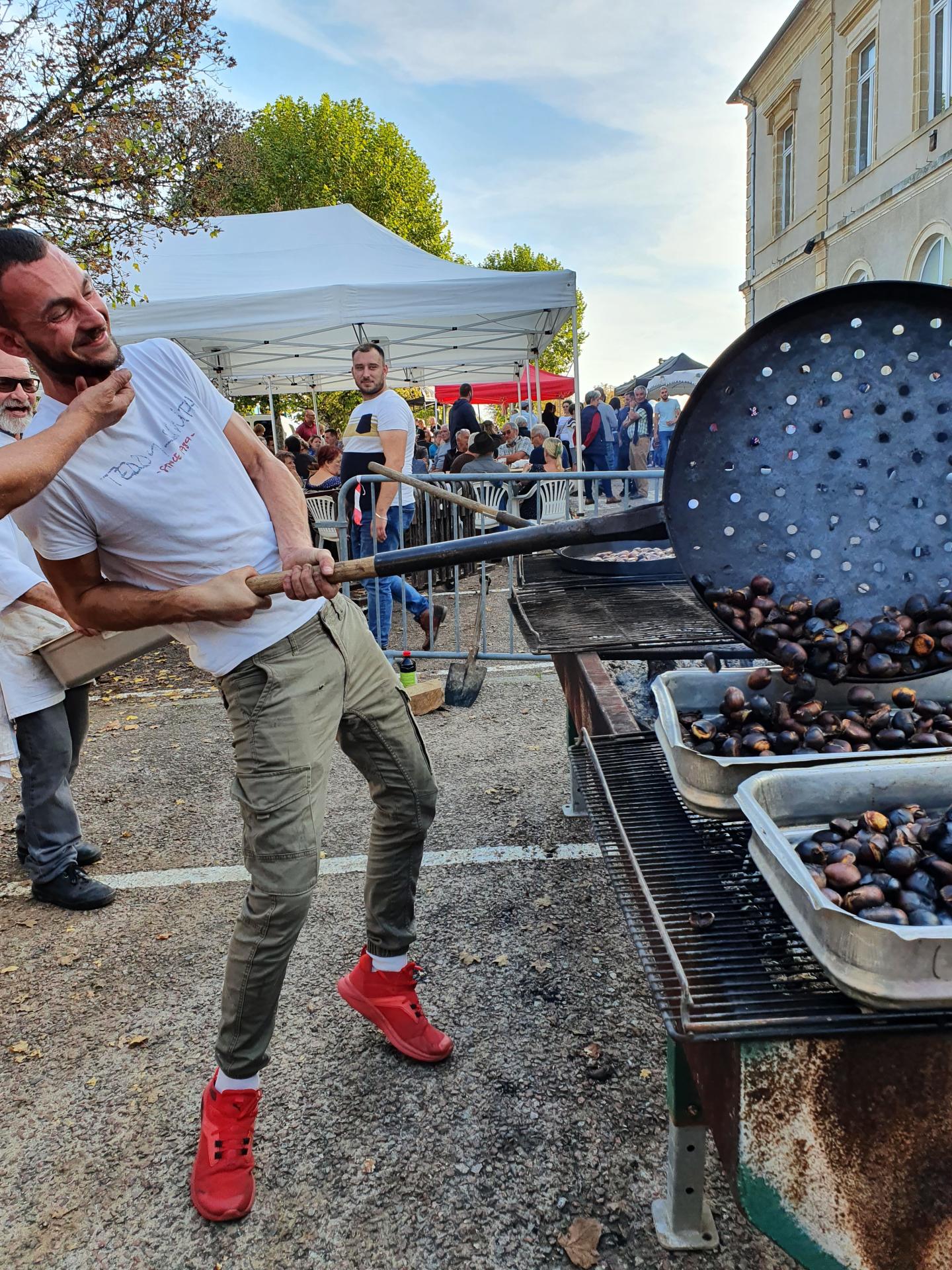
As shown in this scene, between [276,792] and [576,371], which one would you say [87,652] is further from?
[576,371]

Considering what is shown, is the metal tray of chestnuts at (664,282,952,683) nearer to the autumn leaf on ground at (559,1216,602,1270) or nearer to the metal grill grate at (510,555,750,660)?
the metal grill grate at (510,555,750,660)

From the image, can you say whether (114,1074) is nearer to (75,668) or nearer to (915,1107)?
(75,668)

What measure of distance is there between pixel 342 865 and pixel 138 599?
205cm

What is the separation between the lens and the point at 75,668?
3508 millimetres

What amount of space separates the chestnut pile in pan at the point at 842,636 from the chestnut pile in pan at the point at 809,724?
0.05 metres

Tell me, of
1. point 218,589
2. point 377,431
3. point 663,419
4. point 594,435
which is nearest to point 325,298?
point 377,431

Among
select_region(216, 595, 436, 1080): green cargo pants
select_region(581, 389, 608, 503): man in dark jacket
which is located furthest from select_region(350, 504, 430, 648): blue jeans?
select_region(581, 389, 608, 503): man in dark jacket

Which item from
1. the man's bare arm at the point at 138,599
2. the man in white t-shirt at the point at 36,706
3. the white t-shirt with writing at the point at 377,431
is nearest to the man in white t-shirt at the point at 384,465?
the white t-shirt with writing at the point at 377,431

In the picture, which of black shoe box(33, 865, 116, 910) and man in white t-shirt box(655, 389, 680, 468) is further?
man in white t-shirt box(655, 389, 680, 468)

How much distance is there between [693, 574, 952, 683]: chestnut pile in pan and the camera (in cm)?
200

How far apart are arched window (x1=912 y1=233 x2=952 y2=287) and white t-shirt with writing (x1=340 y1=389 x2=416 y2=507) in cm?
1552

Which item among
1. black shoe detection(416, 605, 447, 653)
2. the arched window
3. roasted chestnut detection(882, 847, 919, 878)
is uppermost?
the arched window

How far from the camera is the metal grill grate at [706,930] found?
1.13 metres

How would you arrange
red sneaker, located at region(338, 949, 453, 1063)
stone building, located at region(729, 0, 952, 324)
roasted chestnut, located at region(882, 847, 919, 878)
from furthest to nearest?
stone building, located at region(729, 0, 952, 324)
red sneaker, located at region(338, 949, 453, 1063)
roasted chestnut, located at region(882, 847, 919, 878)
